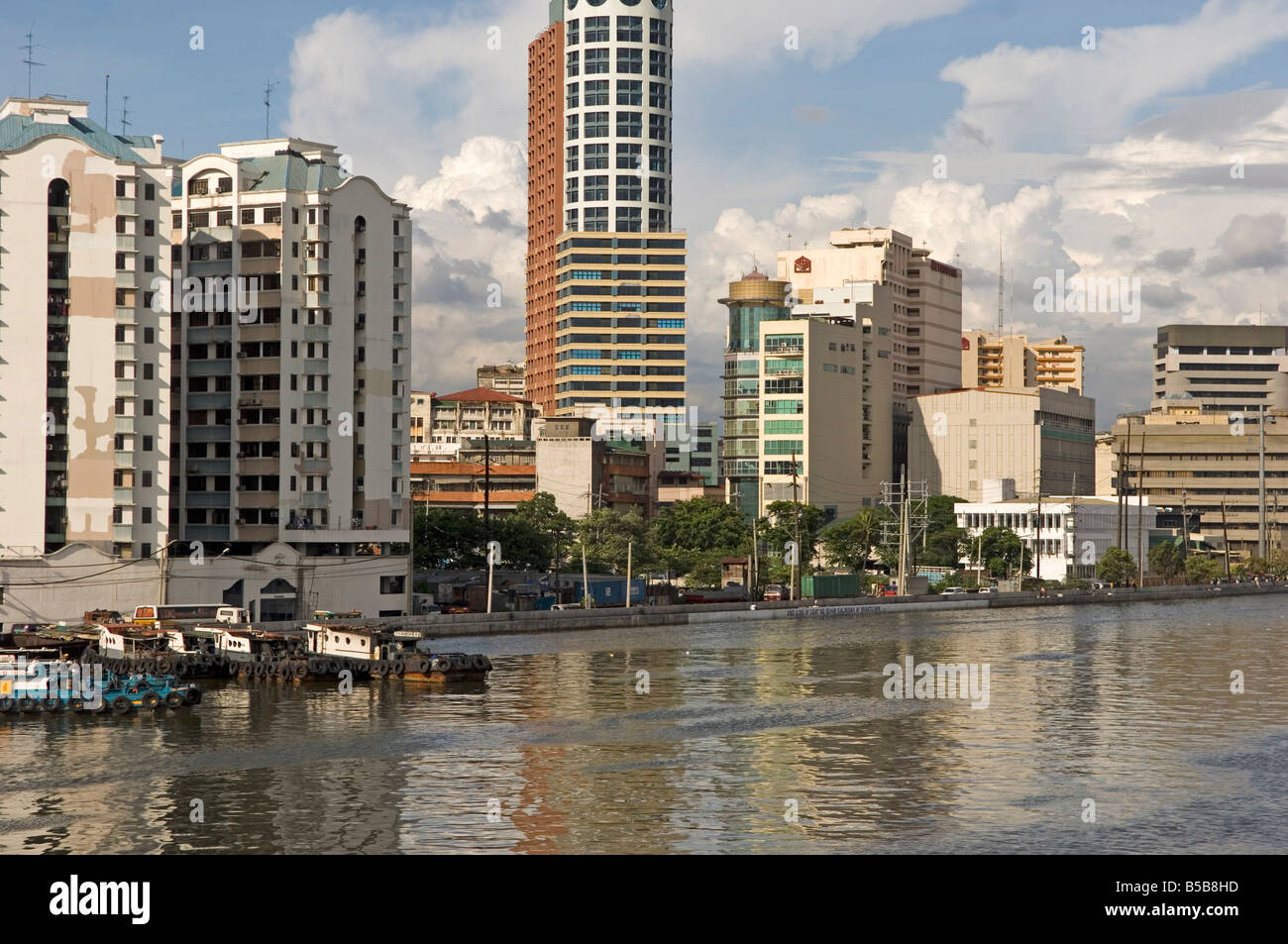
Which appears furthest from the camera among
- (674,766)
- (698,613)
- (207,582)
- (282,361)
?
(698,613)

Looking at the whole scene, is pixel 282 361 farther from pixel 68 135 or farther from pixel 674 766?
pixel 674 766

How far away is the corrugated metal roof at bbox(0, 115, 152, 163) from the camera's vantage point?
375ft

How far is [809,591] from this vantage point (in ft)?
548

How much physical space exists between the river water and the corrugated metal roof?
50.7m

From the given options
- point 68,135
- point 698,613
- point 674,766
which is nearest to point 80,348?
point 68,135

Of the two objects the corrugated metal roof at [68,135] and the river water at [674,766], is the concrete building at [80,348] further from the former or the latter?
the river water at [674,766]

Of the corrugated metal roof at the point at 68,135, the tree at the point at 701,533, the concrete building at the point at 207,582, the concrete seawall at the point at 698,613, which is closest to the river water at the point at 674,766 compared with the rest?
the concrete seawall at the point at 698,613

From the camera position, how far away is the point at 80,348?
4405 inches

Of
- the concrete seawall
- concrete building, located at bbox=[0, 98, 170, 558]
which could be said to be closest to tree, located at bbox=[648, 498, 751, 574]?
the concrete seawall

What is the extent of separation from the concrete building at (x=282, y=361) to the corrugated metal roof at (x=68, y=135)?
5.52 metres

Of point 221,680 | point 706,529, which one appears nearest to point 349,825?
point 221,680

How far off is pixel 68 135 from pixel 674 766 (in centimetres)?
8057
